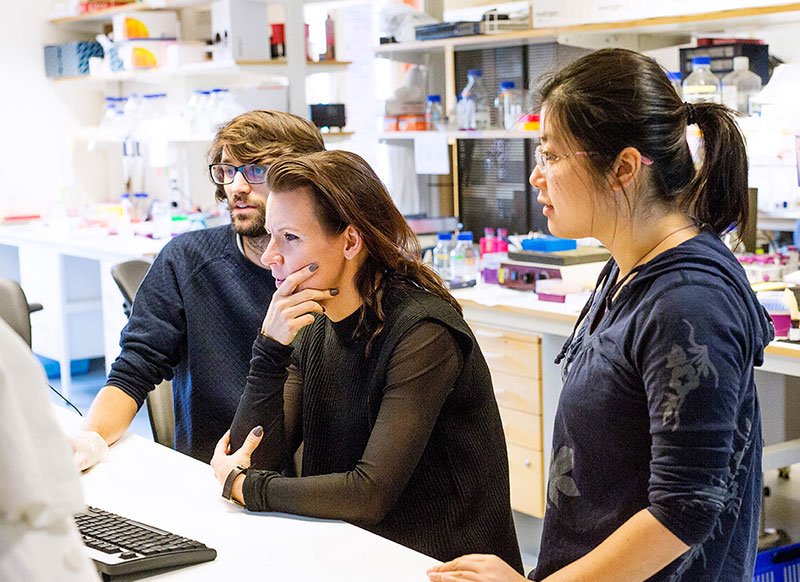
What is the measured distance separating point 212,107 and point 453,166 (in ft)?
3.83

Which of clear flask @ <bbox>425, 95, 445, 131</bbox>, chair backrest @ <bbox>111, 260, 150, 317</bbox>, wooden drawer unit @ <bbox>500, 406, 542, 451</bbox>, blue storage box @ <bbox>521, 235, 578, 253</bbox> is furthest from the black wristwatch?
clear flask @ <bbox>425, 95, 445, 131</bbox>

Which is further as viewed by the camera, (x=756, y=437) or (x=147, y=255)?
(x=147, y=255)

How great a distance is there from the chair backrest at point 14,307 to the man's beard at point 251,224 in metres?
1.12

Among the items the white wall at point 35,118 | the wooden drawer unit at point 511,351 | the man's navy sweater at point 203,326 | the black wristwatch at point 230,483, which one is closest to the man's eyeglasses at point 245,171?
the man's navy sweater at point 203,326

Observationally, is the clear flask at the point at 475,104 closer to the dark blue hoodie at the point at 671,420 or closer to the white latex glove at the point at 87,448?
the white latex glove at the point at 87,448

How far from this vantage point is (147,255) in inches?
183

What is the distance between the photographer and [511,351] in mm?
3293

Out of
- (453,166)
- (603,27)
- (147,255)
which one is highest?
(603,27)

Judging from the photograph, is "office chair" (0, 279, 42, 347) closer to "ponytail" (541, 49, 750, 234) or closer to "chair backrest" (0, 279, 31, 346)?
"chair backrest" (0, 279, 31, 346)

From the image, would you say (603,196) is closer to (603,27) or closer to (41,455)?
(41,455)

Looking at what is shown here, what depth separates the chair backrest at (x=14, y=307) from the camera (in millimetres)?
3104

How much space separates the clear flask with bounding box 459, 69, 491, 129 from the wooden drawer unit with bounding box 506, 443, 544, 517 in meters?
1.45

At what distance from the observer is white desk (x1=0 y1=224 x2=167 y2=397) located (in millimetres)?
5391

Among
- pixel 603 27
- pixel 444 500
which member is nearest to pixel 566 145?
pixel 444 500
